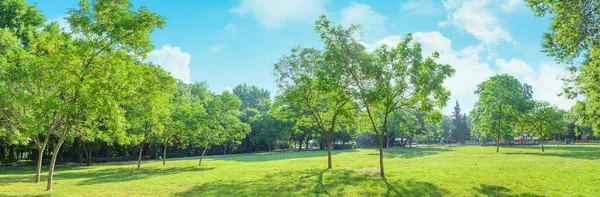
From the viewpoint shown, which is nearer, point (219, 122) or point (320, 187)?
point (320, 187)

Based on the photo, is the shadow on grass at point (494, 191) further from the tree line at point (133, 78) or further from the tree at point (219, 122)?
the tree at point (219, 122)

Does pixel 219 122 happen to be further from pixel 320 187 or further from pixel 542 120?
pixel 542 120

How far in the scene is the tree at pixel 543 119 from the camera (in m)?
50.2

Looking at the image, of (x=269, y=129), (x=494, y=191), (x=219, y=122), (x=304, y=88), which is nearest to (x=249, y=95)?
(x=269, y=129)

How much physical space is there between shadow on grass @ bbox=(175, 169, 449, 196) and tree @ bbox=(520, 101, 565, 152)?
43816 millimetres

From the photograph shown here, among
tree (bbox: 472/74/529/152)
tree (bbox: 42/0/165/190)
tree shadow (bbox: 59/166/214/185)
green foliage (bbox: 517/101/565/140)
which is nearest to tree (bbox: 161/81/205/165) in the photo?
tree shadow (bbox: 59/166/214/185)

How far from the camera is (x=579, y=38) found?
50.0 feet

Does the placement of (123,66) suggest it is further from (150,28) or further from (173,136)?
(173,136)

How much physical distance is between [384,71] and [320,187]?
27.0ft

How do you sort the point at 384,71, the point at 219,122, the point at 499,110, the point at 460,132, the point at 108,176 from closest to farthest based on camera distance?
the point at 384,71 < the point at 108,176 < the point at 219,122 < the point at 499,110 < the point at 460,132

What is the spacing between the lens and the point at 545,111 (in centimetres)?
5069

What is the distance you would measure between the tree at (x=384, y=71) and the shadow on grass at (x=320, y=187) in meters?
2.32

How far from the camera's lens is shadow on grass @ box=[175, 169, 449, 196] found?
637 inches

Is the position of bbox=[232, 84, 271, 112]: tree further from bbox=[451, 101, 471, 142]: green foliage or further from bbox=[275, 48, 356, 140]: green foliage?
bbox=[275, 48, 356, 140]: green foliage
